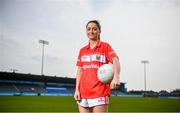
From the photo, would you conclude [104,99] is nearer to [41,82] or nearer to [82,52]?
[82,52]

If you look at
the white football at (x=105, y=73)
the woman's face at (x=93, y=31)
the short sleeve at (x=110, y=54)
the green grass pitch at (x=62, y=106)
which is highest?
the woman's face at (x=93, y=31)

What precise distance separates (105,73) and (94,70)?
0.50 feet

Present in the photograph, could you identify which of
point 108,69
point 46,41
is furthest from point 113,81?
point 46,41

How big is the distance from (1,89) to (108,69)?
32613 mm

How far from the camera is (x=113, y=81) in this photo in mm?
2596

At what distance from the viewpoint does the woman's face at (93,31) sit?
2844 millimetres

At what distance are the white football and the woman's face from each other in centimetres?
33

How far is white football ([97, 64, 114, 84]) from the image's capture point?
2.69m

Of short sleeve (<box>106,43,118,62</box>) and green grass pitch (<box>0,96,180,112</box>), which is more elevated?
short sleeve (<box>106,43,118,62</box>)

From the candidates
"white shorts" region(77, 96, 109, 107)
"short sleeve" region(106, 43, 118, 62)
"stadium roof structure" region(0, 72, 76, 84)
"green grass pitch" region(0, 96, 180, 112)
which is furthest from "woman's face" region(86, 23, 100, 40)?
"stadium roof structure" region(0, 72, 76, 84)

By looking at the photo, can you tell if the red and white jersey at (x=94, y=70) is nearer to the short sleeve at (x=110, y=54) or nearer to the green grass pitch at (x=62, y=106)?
the short sleeve at (x=110, y=54)

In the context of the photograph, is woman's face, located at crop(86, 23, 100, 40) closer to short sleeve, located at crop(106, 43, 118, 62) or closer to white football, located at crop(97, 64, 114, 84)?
short sleeve, located at crop(106, 43, 118, 62)

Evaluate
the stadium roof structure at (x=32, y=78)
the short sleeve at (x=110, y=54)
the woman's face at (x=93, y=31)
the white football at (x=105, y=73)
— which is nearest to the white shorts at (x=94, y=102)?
the white football at (x=105, y=73)

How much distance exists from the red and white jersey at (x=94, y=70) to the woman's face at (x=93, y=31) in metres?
0.09
